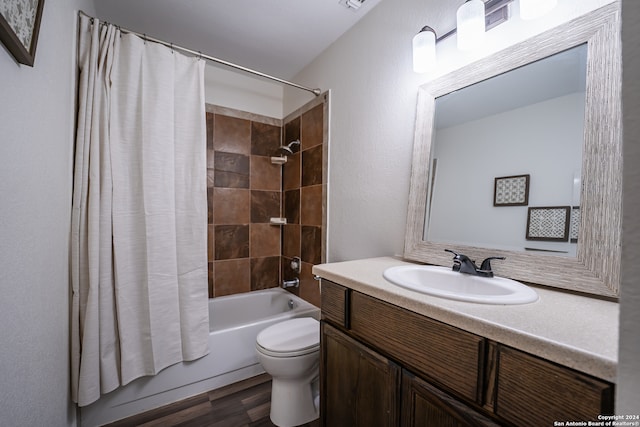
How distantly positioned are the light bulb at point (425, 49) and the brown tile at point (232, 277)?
204cm

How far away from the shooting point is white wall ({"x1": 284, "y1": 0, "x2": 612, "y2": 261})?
1290 mm

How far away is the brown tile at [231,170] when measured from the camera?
2.29m

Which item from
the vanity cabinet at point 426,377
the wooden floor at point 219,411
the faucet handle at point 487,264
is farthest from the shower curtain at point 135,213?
the faucet handle at point 487,264

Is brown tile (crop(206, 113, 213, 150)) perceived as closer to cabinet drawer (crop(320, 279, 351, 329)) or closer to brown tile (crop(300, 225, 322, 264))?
brown tile (crop(300, 225, 322, 264))

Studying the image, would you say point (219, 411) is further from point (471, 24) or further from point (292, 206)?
point (471, 24)

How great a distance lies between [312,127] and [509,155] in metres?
1.48

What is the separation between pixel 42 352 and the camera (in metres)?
0.85

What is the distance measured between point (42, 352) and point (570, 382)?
4.79 feet

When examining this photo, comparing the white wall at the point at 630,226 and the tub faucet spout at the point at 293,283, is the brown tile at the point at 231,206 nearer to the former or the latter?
the tub faucet spout at the point at 293,283

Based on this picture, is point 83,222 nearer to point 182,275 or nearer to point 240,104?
point 182,275

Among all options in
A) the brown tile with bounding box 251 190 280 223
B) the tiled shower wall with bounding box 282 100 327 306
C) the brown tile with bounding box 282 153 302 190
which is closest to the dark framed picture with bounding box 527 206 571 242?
the tiled shower wall with bounding box 282 100 327 306

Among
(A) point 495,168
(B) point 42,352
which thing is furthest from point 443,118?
(B) point 42,352

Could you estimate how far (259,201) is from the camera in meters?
2.50

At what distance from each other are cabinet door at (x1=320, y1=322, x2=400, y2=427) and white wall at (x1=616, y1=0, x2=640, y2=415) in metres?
0.65
